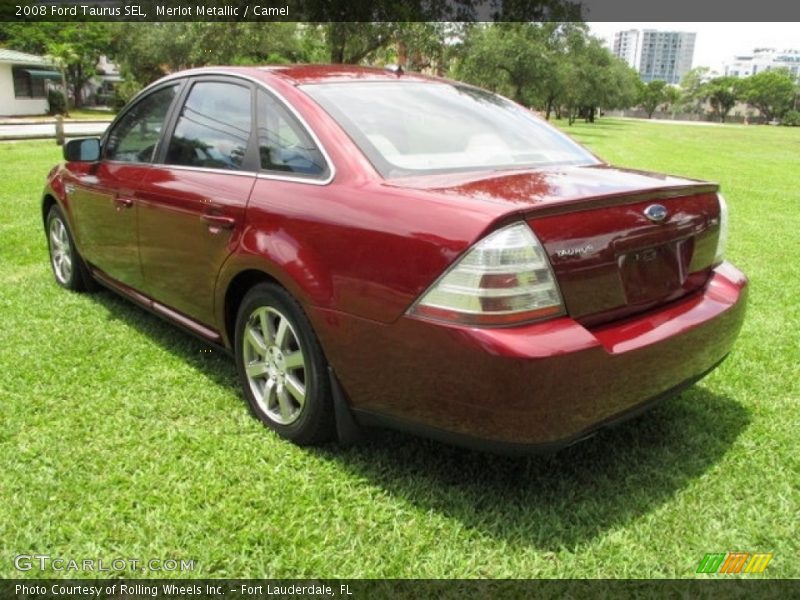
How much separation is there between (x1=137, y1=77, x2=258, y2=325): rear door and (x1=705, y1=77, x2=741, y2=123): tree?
157652 millimetres

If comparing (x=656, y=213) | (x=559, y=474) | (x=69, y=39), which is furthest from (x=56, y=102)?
(x=656, y=213)

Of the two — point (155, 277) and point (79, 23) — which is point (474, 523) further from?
point (79, 23)

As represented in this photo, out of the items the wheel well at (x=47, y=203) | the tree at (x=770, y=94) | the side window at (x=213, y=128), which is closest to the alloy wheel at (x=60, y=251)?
the wheel well at (x=47, y=203)

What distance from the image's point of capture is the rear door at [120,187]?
4.01 m

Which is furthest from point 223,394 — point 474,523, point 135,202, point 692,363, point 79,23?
point 79,23

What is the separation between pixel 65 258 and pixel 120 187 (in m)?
1.56

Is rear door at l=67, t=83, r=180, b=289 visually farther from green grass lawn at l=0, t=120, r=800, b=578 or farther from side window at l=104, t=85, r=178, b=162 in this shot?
green grass lawn at l=0, t=120, r=800, b=578

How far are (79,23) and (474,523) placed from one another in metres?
55.9

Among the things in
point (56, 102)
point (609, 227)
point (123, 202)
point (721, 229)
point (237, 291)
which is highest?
point (609, 227)

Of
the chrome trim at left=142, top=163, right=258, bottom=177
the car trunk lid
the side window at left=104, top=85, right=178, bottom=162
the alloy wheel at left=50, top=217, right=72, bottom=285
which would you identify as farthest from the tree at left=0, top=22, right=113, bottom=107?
the car trunk lid

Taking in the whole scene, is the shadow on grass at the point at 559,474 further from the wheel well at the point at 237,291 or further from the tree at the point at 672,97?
the tree at the point at 672,97

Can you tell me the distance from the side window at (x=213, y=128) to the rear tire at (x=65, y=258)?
5.78 feet

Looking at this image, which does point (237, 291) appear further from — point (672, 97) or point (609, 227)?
point (672, 97)

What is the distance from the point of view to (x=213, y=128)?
141 inches
